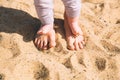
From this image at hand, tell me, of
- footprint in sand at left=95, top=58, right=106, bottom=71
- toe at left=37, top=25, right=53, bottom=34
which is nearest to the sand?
footprint in sand at left=95, top=58, right=106, bottom=71

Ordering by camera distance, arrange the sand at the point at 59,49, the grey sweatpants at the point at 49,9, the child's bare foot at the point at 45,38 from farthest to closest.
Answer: the child's bare foot at the point at 45,38 → the grey sweatpants at the point at 49,9 → the sand at the point at 59,49

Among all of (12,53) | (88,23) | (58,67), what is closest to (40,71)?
(58,67)

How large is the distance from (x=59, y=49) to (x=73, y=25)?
9.6 inches

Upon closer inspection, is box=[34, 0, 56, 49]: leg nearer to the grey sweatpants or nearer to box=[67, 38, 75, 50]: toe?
the grey sweatpants

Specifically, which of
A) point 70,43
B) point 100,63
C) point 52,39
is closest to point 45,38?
point 52,39

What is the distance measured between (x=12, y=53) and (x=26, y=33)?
0.88 ft

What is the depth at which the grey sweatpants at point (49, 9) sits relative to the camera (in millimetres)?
2220

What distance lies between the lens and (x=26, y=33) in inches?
95.6

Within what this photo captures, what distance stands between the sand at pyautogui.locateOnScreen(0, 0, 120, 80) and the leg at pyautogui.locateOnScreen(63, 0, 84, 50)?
0.17 ft

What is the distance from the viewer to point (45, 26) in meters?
2.34

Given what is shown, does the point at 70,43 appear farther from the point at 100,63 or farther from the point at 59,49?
the point at 100,63

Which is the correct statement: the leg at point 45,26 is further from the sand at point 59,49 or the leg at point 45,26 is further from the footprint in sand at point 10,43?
the footprint in sand at point 10,43

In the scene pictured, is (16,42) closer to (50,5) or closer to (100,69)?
(50,5)

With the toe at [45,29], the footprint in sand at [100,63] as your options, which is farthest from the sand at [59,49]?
the toe at [45,29]
